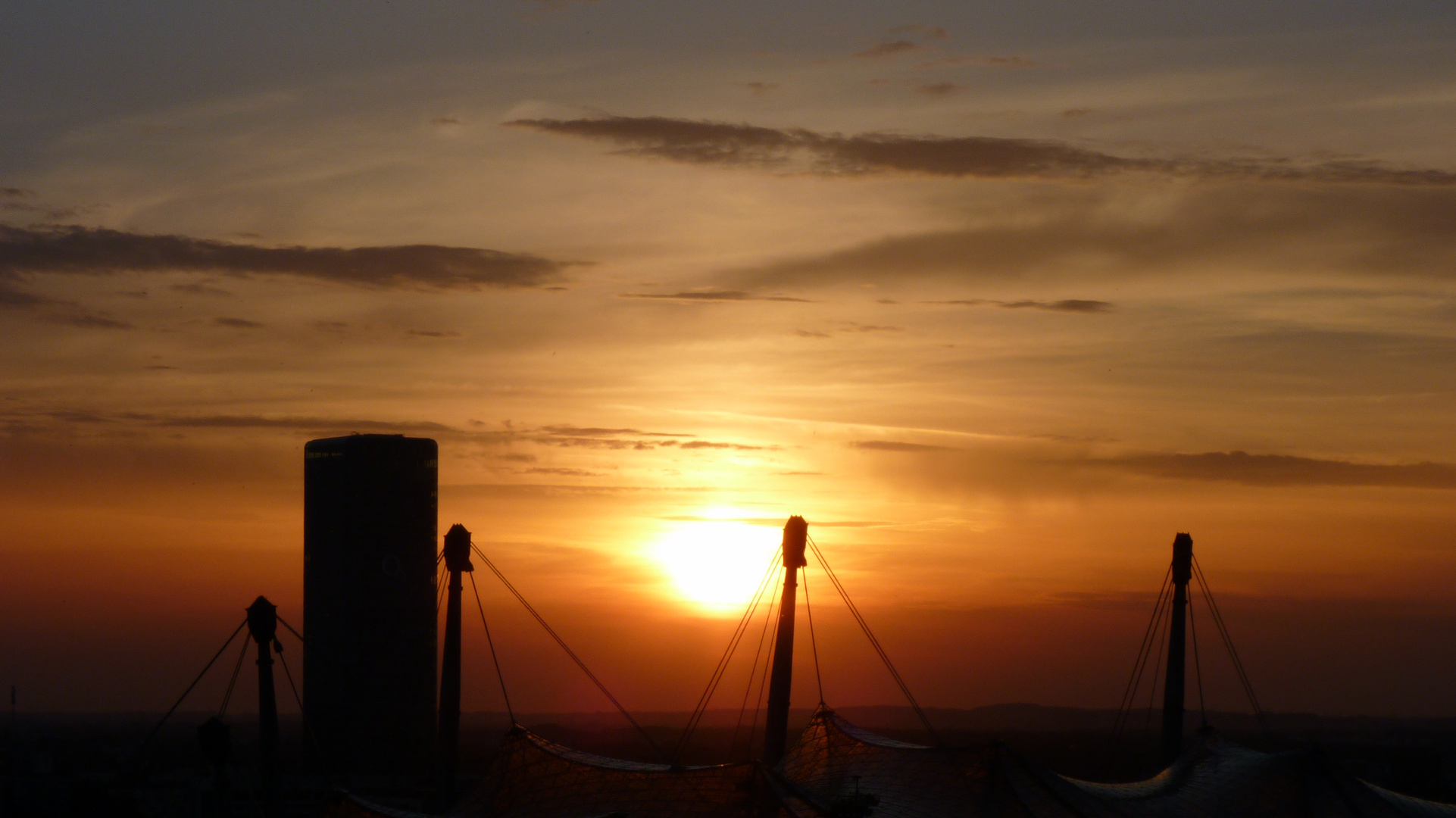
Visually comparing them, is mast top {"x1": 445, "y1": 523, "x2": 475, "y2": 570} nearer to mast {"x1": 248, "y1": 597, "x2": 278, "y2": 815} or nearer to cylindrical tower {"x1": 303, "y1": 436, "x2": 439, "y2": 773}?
mast {"x1": 248, "y1": 597, "x2": 278, "y2": 815}

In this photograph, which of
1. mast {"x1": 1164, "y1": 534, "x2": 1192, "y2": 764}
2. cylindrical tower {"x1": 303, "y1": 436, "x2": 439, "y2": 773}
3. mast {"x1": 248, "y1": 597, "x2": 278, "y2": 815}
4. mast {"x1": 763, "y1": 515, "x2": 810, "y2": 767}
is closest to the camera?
mast {"x1": 248, "y1": 597, "x2": 278, "y2": 815}

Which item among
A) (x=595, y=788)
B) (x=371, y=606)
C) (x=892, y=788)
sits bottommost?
(x=595, y=788)

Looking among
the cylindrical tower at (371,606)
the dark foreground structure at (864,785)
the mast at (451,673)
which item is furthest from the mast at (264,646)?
the cylindrical tower at (371,606)

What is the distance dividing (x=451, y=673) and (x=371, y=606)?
38.5 metres

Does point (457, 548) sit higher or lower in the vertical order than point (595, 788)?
higher

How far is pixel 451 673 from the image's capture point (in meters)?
85.6

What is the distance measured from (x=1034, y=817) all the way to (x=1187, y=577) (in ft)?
117

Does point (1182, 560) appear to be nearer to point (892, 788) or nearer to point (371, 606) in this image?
point (892, 788)

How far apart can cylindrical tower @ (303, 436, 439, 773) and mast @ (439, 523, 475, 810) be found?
35116mm

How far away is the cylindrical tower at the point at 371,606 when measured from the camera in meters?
121

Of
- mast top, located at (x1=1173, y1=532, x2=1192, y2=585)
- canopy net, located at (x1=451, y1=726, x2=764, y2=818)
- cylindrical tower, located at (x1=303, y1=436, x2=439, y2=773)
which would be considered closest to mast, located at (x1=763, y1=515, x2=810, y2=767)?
canopy net, located at (x1=451, y1=726, x2=764, y2=818)

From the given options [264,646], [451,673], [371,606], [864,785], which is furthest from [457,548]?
[371,606]

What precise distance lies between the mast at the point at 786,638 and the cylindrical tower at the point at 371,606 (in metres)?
48.5

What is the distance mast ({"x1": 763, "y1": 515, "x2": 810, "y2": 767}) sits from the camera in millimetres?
82688
